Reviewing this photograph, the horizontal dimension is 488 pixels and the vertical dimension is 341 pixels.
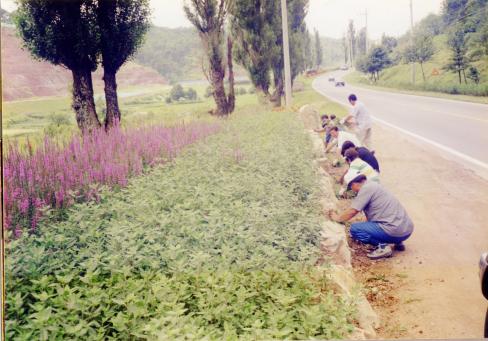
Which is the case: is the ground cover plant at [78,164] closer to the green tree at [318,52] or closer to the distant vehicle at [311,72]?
the distant vehicle at [311,72]

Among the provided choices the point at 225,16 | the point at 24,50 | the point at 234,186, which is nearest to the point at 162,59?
the point at 225,16

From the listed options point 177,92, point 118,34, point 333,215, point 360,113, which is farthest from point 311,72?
point 118,34

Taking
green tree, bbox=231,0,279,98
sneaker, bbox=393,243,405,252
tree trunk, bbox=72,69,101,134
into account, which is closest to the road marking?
sneaker, bbox=393,243,405,252

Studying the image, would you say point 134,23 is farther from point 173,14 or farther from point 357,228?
point 357,228

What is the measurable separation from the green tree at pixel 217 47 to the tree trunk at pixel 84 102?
111 cm

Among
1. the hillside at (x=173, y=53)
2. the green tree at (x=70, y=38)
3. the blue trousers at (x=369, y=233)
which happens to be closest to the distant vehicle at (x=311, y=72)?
the hillside at (x=173, y=53)

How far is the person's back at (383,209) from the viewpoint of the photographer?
11.7ft

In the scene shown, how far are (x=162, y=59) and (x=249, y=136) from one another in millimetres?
1077

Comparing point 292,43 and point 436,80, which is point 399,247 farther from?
point 292,43

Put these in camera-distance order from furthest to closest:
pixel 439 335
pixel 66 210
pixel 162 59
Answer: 1. pixel 162 59
2. pixel 66 210
3. pixel 439 335

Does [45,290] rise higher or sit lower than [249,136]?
lower

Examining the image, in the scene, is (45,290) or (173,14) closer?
A: (45,290)

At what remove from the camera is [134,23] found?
369cm

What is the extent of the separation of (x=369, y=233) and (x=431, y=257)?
0.56 metres
